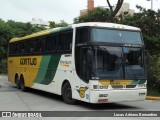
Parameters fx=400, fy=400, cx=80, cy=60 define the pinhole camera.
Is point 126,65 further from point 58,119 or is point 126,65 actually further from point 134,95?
point 58,119

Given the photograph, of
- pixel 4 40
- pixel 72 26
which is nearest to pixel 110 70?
pixel 72 26

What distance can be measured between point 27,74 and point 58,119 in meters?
10.6

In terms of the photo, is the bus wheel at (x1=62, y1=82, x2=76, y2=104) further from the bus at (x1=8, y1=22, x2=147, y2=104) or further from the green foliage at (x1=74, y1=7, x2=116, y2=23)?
the green foliage at (x1=74, y1=7, x2=116, y2=23)

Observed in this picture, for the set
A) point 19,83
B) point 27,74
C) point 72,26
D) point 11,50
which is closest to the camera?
point 72,26

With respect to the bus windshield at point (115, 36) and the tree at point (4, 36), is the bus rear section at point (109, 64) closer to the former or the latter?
the bus windshield at point (115, 36)

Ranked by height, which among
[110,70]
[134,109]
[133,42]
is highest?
[133,42]

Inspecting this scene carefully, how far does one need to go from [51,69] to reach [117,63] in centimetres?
457

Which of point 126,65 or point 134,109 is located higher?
point 126,65

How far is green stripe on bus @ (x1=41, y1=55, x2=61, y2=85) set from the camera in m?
18.1

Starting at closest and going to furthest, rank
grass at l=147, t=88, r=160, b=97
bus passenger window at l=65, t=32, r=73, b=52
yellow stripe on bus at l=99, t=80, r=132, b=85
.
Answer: yellow stripe on bus at l=99, t=80, r=132, b=85 → bus passenger window at l=65, t=32, r=73, b=52 → grass at l=147, t=88, r=160, b=97

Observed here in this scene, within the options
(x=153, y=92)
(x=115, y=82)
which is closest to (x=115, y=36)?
(x=115, y=82)

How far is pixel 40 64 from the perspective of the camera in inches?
797

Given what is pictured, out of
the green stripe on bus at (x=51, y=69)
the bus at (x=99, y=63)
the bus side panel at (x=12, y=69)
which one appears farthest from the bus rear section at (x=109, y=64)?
the bus side panel at (x=12, y=69)

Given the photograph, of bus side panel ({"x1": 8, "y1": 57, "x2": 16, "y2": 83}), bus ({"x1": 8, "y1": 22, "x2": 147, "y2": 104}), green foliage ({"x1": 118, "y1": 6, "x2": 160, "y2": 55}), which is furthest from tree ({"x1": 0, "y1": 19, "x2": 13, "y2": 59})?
bus ({"x1": 8, "y1": 22, "x2": 147, "y2": 104})
